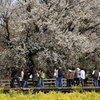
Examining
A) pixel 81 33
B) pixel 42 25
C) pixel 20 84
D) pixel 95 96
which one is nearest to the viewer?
pixel 95 96

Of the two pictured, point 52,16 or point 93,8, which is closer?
point 52,16

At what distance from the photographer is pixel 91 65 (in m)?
35.1

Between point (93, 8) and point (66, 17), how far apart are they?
16.0ft

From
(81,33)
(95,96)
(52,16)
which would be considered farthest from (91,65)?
(95,96)

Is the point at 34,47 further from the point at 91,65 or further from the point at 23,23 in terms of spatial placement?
the point at 91,65

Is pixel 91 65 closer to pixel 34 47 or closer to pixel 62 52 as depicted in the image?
pixel 62 52

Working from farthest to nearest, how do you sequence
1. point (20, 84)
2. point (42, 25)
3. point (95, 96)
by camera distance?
point (42, 25) → point (20, 84) → point (95, 96)

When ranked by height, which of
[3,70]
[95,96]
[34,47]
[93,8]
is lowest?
[95,96]

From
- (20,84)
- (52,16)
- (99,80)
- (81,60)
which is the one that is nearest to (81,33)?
(81,60)

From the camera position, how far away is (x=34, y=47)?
95.7ft

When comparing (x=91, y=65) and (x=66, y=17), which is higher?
(x=66, y=17)

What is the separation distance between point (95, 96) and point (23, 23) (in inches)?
755

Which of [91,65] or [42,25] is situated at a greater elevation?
[42,25]

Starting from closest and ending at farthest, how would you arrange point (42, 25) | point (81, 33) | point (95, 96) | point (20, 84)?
point (95, 96)
point (20, 84)
point (42, 25)
point (81, 33)
